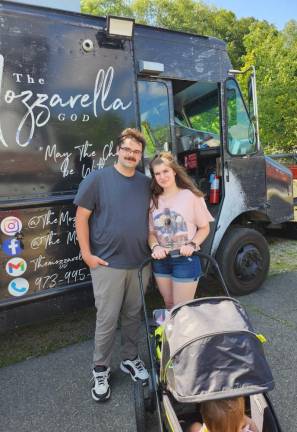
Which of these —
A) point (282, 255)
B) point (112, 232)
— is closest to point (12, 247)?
point (112, 232)

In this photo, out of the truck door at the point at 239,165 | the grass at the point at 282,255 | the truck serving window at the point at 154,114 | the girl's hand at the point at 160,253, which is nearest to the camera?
the girl's hand at the point at 160,253

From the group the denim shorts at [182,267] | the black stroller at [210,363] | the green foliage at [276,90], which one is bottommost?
the black stroller at [210,363]

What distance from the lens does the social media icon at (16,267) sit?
2.84 meters

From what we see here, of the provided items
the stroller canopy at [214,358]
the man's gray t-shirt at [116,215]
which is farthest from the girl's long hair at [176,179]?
the stroller canopy at [214,358]

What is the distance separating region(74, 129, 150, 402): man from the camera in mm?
2500

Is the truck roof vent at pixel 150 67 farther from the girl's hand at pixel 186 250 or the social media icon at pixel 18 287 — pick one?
the social media icon at pixel 18 287

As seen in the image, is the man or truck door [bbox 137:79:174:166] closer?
the man

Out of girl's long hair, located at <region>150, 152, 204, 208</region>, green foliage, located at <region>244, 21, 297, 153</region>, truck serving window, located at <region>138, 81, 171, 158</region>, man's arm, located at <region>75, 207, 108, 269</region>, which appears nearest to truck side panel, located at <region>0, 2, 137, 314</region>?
truck serving window, located at <region>138, 81, 171, 158</region>

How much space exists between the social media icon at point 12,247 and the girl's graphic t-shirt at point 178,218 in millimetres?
1035

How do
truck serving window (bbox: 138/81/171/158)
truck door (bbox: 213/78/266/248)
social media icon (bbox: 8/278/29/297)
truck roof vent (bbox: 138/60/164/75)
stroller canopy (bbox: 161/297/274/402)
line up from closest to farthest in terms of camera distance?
stroller canopy (bbox: 161/297/274/402), social media icon (bbox: 8/278/29/297), truck roof vent (bbox: 138/60/164/75), truck serving window (bbox: 138/81/171/158), truck door (bbox: 213/78/266/248)

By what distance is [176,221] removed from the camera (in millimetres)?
2666

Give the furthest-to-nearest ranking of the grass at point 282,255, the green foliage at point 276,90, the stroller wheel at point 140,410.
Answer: the green foliage at point 276,90 → the grass at point 282,255 → the stroller wheel at point 140,410

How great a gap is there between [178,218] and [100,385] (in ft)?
4.36

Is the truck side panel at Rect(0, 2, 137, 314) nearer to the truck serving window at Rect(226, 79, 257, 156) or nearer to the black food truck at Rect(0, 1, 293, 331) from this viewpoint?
the black food truck at Rect(0, 1, 293, 331)
